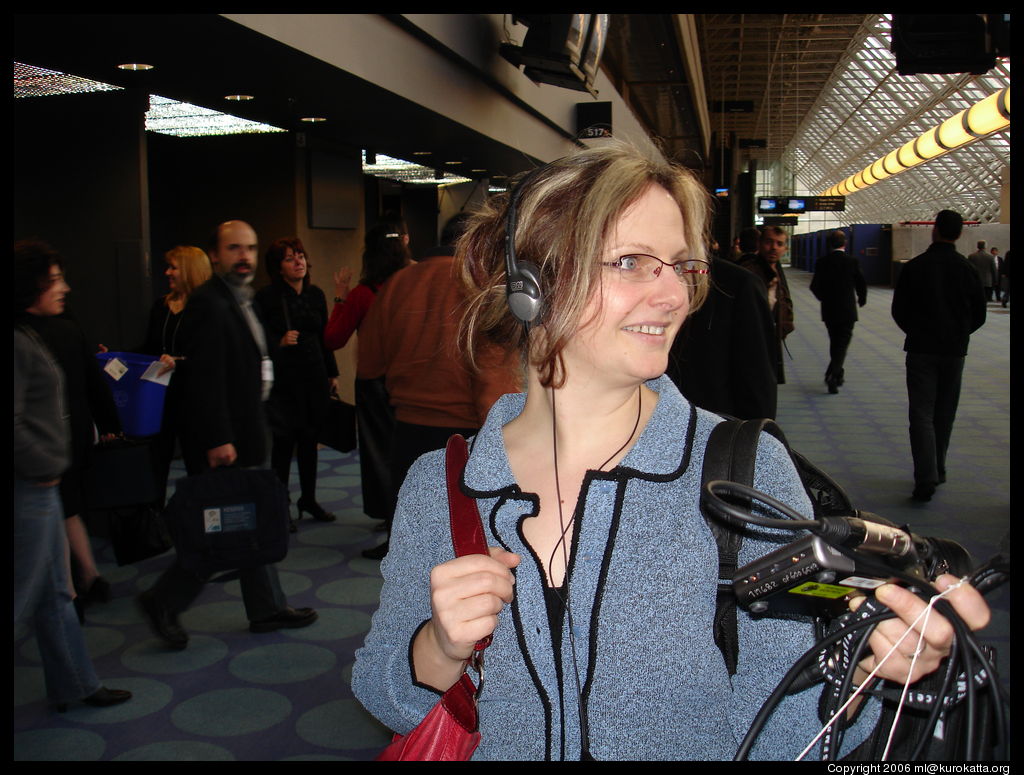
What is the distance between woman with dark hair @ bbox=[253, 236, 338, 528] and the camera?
5.51 meters

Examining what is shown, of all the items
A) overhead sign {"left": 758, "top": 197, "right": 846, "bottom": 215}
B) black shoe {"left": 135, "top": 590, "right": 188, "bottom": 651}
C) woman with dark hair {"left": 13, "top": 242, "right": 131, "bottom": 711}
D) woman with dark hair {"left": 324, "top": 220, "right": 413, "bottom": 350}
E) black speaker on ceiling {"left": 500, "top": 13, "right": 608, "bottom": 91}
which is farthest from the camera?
overhead sign {"left": 758, "top": 197, "right": 846, "bottom": 215}

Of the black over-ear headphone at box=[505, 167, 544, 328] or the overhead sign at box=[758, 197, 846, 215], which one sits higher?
the overhead sign at box=[758, 197, 846, 215]

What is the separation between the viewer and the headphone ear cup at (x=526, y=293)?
140 cm

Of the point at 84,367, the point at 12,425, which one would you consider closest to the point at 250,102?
the point at 84,367

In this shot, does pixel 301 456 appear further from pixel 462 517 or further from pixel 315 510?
pixel 462 517

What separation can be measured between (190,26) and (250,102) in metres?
2.38

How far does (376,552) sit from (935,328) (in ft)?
13.0

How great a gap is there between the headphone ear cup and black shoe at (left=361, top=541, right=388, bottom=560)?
12.2 ft

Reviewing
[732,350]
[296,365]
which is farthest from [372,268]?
[732,350]

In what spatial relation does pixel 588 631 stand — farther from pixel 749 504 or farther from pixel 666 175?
pixel 666 175

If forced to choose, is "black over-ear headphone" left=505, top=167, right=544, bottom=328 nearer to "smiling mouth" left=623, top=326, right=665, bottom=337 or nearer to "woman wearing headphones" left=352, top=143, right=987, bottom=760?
"woman wearing headphones" left=352, top=143, right=987, bottom=760

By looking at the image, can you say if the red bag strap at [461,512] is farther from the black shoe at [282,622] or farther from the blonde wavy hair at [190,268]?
the blonde wavy hair at [190,268]

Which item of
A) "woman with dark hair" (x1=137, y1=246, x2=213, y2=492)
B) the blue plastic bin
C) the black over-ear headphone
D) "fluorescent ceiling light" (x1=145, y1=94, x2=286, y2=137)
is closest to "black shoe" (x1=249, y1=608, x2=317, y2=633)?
"woman with dark hair" (x1=137, y1=246, x2=213, y2=492)

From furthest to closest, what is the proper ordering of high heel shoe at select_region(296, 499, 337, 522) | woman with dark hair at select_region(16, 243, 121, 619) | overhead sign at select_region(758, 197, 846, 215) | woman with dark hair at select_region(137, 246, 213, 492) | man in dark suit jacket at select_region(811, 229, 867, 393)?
1. overhead sign at select_region(758, 197, 846, 215)
2. man in dark suit jacket at select_region(811, 229, 867, 393)
3. high heel shoe at select_region(296, 499, 337, 522)
4. woman with dark hair at select_region(137, 246, 213, 492)
5. woman with dark hair at select_region(16, 243, 121, 619)
